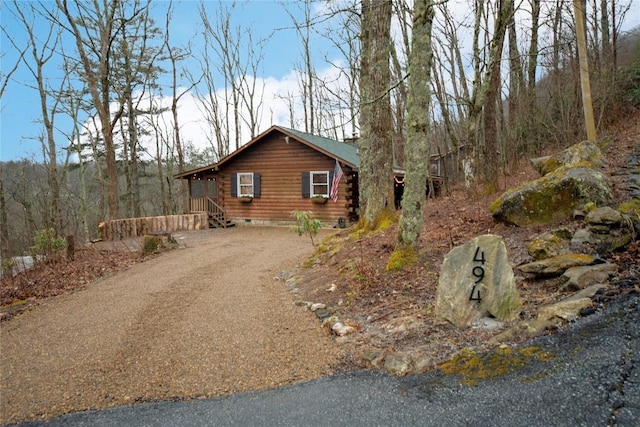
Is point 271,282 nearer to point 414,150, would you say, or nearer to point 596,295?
point 414,150

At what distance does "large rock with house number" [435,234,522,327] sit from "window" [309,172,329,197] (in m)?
12.9

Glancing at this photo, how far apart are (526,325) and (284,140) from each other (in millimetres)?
15102

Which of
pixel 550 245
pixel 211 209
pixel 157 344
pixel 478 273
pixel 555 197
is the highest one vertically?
pixel 555 197

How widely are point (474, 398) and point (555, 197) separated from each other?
383 centimetres

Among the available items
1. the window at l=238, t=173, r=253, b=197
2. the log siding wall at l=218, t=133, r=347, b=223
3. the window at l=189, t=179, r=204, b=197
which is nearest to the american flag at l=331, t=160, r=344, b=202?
the log siding wall at l=218, t=133, r=347, b=223

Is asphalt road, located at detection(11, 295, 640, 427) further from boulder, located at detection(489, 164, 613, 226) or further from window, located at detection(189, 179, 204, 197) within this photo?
window, located at detection(189, 179, 204, 197)

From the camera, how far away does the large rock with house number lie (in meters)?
3.40

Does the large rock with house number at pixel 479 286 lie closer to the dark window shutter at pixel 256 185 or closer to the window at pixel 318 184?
the window at pixel 318 184

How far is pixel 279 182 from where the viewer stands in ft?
56.7

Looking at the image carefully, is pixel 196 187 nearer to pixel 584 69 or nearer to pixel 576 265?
pixel 584 69

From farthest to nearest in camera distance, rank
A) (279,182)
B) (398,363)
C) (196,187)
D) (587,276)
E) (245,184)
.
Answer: (196,187), (245,184), (279,182), (587,276), (398,363)

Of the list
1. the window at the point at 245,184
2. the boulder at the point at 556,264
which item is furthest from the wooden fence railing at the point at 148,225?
the boulder at the point at 556,264

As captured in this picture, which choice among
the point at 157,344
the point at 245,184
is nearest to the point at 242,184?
the point at 245,184

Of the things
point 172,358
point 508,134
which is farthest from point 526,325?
point 508,134
